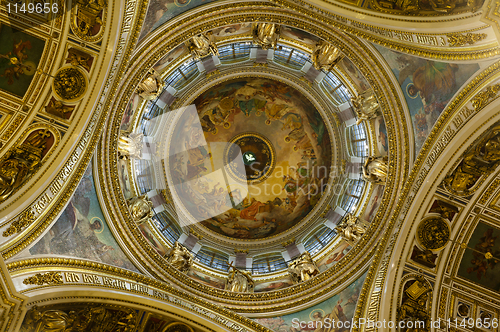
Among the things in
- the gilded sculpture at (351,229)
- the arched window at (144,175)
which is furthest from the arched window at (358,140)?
the arched window at (144,175)

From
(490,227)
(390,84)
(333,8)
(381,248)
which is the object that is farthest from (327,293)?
(333,8)

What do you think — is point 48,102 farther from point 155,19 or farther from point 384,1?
point 384,1

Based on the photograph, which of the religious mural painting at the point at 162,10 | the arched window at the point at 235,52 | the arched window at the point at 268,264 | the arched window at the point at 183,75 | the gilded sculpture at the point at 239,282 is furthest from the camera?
the arched window at the point at 268,264

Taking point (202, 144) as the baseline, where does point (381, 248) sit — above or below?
below

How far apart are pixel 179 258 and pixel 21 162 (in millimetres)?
8175

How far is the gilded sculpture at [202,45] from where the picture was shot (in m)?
14.7

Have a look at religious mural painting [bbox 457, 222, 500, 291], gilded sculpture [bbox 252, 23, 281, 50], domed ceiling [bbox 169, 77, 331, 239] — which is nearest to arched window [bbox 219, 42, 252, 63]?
gilded sculpture [bbox 252, 23, 281, 50]

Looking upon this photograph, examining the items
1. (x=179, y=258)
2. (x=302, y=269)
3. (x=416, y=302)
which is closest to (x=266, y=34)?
(x=302, y=269)

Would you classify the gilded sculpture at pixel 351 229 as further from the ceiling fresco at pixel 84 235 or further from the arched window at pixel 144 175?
the arched window at pixel 144 175

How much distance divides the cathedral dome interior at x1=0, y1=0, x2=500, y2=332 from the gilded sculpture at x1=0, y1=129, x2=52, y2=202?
0.18 feet

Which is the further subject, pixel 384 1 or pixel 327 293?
pixel 327 293

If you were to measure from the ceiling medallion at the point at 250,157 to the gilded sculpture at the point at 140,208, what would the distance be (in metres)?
7.89

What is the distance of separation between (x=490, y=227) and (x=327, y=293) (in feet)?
22.8

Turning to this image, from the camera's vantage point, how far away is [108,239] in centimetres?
1384
